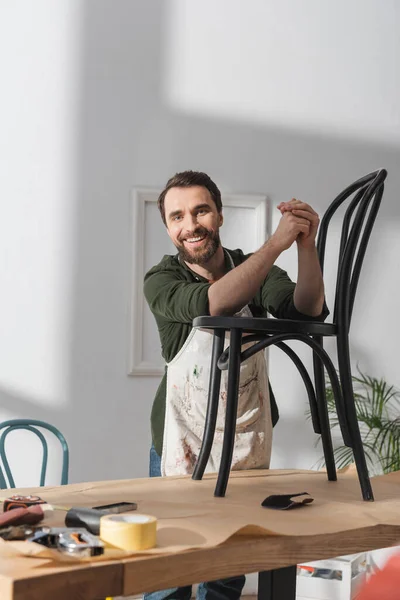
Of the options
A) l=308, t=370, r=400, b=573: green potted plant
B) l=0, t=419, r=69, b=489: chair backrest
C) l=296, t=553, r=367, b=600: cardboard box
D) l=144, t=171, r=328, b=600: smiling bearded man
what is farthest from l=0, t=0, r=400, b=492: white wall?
l=144, t=171, r=328, b=600: smiling bearded man

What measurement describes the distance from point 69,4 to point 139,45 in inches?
14.6

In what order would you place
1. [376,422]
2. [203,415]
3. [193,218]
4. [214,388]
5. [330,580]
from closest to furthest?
[214,388], [203,415], [193,218], [330,580], [376,422]

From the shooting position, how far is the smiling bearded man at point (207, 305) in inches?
53.2

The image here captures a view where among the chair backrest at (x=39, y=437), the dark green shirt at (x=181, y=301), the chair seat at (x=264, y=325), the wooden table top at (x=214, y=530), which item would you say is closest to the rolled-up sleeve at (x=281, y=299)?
the dark green shirt at (x=181, y=301)

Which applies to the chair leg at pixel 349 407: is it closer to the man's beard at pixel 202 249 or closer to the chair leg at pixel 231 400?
the chair leg at pixel 231 400

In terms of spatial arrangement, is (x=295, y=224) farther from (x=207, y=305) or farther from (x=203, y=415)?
(x=203, y=415)

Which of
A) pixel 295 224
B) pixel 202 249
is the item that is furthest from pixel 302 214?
pixel 202 249

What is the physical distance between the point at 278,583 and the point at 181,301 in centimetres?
54

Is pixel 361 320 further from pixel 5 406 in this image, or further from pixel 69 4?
pixel 69 4

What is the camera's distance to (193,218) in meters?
1.76

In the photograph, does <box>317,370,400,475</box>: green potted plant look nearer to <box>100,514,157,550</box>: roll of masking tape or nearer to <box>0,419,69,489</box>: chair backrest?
<box>0,419,69,489</box>: chair backrest

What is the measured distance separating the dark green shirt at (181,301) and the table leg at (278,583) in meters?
0.45

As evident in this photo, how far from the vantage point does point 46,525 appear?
0.97 meters

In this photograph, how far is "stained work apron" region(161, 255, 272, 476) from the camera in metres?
1.62
